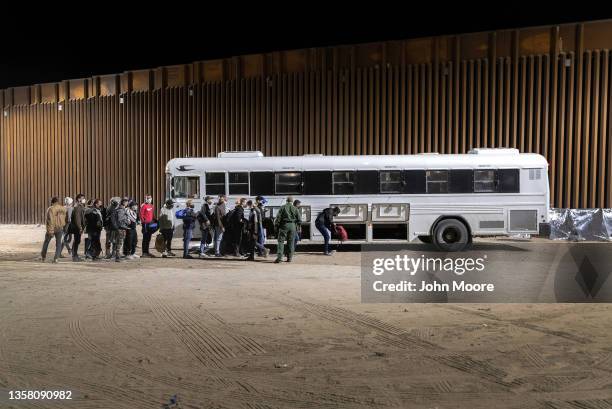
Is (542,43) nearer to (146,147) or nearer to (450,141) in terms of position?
(450,141)

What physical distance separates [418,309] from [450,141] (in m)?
15.9

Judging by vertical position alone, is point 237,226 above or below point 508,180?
below

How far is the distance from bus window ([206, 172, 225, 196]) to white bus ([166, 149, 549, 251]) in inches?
11.0

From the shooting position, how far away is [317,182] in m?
17.8

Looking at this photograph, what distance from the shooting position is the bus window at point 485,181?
17.2 meters

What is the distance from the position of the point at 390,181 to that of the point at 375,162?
29.5 inches

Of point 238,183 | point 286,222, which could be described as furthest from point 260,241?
point 238,183

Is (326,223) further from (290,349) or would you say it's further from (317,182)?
(290,349)

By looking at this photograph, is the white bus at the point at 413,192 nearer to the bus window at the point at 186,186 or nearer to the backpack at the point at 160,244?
the bus window at the point at 186,186

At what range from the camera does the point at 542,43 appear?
22500 millimetres

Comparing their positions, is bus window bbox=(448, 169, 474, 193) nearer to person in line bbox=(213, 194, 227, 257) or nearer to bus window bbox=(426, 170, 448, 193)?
bus window bbox=(426, 170, 448, 193)

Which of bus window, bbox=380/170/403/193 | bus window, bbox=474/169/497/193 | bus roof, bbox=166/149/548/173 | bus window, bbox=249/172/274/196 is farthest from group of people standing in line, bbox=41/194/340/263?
bus window, bbox=474/169/497/193

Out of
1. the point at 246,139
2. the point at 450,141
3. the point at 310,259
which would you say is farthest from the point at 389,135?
the point at 310,259

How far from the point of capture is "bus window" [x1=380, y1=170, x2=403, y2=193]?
17516 millimetres
